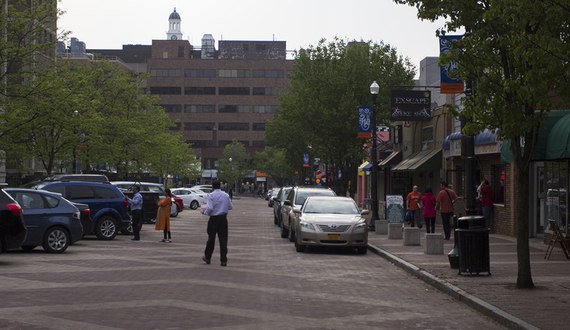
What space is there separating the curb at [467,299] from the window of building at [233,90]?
328ft

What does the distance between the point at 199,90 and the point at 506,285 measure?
105 metres

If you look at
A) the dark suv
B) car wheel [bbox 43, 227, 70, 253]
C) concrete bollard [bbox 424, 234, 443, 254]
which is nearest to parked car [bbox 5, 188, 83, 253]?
car wheel [bbox 43, 227, 70, 253]

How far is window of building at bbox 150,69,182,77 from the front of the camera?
112438mm

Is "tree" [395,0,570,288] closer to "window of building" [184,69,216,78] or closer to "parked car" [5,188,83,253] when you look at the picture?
"parked car" [5,188,83,253]

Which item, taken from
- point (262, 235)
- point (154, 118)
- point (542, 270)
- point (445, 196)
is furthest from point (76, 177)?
point (154, 118)

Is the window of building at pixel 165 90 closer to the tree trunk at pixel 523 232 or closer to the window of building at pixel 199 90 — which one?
the window of building at pixel 199 90

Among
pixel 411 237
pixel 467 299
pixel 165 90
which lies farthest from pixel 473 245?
pixel 165 90

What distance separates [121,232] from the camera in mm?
24625

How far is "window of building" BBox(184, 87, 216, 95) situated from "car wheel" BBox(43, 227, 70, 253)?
324 feet

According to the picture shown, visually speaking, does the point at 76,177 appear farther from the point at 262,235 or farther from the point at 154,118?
the point at 154,118

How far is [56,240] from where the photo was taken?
16.3m

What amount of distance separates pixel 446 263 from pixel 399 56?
93.4ft

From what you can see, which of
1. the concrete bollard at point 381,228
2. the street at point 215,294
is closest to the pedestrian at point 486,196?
the concrete bollard at point 381,228

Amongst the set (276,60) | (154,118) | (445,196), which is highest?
(276,60)
